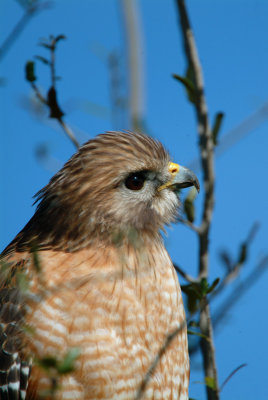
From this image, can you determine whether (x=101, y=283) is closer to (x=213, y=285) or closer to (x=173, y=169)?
(x=213, y=285)

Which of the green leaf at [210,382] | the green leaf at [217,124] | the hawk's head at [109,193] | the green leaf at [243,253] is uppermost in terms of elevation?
the green leaf at [217,124]

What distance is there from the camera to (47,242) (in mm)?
3686

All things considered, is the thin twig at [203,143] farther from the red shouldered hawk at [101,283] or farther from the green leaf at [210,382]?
the red shouldered hawk at [101,283]

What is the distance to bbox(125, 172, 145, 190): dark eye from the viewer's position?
3725mm

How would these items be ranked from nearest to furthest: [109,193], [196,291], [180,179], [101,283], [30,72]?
[196,291] → [101,283] → [30,72] → [109,193] → [180,179]

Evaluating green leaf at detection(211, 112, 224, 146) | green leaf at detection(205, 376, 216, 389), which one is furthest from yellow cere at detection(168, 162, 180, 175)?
green leaf at detection(205, 376, 216, 389)

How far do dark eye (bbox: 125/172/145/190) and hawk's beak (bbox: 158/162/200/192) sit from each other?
142 millimetres

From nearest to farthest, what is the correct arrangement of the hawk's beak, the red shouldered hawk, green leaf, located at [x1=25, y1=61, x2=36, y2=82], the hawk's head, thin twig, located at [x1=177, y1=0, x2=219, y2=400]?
1. the red shouldered hawk
2. thin twig, located at [x1=177, y1=0, x2=219, y2=400]
3. green leaf, located at [x1=25, y1=61, x2=36, y2=82]
4. the hawk's head
5. the hawk's beak

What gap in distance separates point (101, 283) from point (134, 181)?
731 millimetres

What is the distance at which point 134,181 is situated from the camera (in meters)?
3.74

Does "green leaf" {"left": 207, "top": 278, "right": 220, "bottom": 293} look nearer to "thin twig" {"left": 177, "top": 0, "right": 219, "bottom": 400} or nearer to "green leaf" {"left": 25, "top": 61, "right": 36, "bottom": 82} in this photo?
"thin twig" {"left": 177, "top": 0, "right": 219, "bottom": 400}

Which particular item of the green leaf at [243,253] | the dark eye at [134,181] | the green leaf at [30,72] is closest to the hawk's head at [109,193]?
the dark eye at [134,181]

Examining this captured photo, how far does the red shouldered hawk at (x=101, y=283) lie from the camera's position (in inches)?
123

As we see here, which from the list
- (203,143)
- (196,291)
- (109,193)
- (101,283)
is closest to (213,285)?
(196,291)
